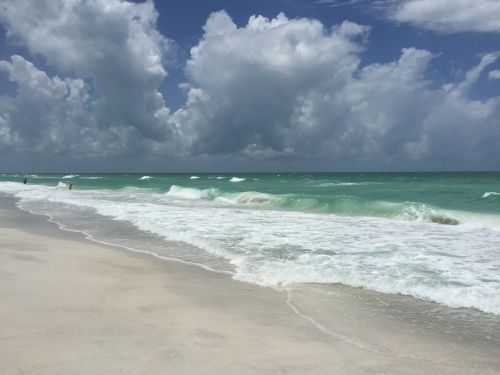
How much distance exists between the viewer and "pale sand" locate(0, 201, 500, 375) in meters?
4.09

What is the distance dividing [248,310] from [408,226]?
12161 millimetres

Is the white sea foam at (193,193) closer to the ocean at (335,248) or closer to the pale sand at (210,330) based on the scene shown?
the ocean at (335,248)

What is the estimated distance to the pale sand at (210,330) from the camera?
13.4 ft

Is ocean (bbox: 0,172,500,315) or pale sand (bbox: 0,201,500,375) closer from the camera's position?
pale sand (bbox: 0,201,500,375)

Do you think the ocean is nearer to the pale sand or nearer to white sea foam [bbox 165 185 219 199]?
the pale sand

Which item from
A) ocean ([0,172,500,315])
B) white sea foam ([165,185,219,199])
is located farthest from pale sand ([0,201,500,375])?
white sea foam ([165,185,219,199])

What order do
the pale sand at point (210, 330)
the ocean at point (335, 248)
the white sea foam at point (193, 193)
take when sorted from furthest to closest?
1. the white sea foam at point (193, 193)
2. the ocean at point (335, 248)
3. the pale sand at point (210, 330)

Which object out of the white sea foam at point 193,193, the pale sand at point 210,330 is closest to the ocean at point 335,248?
the pale sand at point 210,330

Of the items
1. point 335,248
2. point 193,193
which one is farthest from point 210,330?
point 193,193

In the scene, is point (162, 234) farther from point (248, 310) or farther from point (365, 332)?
point (365, 332)

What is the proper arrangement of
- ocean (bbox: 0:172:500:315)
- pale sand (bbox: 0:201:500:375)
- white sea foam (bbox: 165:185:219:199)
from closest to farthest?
pale sand (bbox: 0:201:500:375) < ocean (bbox: 0:172:500:315) < white sea foam (bbox: 165:185:219:199)

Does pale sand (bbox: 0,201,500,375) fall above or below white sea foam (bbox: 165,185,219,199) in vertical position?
below

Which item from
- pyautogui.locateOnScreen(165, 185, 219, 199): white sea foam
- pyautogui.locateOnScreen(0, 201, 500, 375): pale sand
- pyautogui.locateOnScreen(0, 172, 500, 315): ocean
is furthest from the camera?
pyautogui.locateOnScreen(165, 185, 219, 199): white sea foam

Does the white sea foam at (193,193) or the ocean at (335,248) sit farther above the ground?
the white sea foam at (193,193)
